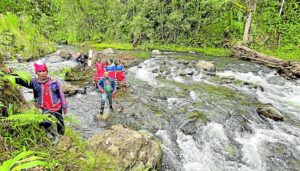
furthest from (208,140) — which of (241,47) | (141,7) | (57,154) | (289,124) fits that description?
(141,7)

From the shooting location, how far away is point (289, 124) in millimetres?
9578

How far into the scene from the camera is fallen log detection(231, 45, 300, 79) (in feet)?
54.7

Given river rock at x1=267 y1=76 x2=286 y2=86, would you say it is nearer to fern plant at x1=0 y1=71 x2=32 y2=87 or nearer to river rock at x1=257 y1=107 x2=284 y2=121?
river rock at x1=257 y1=107 x2=284 y2=121

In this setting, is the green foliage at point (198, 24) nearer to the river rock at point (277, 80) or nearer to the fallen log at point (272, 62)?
the fallen log at point (272, 62)

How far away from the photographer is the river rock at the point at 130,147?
5.44 metres

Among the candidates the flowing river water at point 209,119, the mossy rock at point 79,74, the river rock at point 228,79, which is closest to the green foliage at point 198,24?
the mossy rock at point 79,74

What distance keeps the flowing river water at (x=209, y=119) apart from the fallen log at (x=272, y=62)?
1.42m

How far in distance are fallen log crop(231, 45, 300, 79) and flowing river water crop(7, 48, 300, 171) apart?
55.8 inches

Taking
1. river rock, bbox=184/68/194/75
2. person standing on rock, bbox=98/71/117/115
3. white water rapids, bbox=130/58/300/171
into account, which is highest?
person standing on rock, bbox=98/71/117/115

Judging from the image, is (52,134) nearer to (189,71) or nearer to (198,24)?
(189,71)

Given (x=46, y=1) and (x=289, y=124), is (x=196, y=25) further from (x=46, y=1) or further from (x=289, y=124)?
(x=46, y=1)

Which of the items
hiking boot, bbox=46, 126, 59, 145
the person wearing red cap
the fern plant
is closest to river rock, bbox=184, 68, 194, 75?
the person wearing red cap

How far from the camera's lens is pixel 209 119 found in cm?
943

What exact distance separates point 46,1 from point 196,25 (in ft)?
95.5
